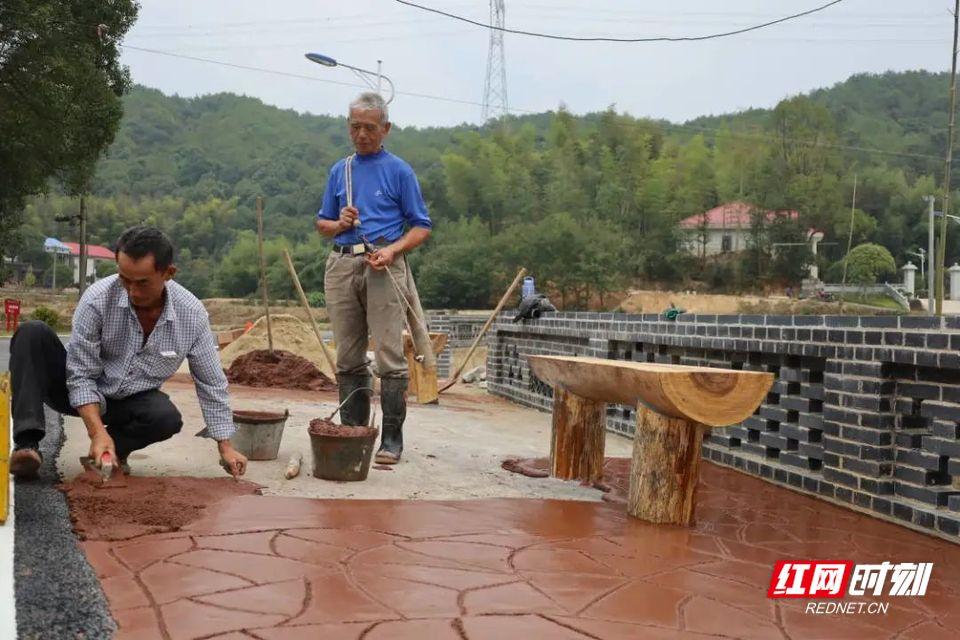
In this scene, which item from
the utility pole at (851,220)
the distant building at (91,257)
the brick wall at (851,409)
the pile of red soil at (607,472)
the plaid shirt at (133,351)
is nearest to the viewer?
the plaid shirt at (133,351)

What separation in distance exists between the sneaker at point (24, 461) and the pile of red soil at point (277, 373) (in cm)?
633

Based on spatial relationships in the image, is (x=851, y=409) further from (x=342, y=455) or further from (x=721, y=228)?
(x=721, y=228)

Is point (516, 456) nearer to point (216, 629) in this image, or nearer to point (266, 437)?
point (266, 437)

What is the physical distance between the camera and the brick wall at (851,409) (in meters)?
3.68

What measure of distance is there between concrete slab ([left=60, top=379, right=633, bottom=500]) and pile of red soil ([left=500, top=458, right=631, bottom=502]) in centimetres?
8

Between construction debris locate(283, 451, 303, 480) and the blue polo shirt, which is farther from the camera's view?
the blue polo shirt

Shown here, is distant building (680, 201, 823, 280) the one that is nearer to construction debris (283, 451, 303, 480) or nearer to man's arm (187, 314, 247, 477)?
construction debris (283, 451, 303, 480)

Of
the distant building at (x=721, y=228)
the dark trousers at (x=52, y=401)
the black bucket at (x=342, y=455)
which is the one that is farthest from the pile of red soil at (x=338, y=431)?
the distant building at (x=721, y=228)

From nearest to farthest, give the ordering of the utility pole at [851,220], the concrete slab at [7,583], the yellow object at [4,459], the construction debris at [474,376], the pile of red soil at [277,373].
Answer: the concrete slab at [7,583], the yellow object at [4,459], the pile of red soil at [277,373], the construction debris at [474,376], the utility pole at [851,220]

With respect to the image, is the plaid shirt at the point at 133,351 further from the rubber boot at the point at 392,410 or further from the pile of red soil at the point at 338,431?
the rubber boot at the point at 392,410

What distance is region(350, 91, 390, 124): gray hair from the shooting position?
455 centimetres

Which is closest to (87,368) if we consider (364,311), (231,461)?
(231,461)

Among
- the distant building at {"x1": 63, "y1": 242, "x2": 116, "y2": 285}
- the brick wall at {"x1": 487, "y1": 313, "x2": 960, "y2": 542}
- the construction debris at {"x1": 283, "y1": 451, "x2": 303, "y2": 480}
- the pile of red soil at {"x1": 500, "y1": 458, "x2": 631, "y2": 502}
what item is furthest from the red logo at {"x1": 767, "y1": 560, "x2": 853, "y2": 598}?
the distant building at {"x1": 63, "y1": 242, "x2": 116, "y2": 285}

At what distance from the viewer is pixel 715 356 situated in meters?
5.59
